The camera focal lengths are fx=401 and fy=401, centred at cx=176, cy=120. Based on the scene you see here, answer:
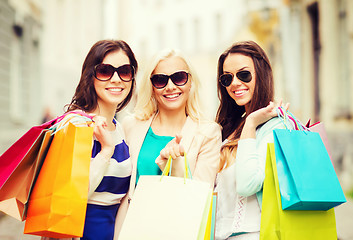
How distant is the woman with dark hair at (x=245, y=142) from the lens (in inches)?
88.8

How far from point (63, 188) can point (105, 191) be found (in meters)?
0.49

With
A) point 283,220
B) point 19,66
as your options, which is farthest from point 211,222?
point 19,66

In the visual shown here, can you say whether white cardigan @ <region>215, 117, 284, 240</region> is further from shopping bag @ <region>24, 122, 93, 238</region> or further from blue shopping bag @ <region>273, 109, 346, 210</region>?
shopping bag @ <region>24, 122, 93, 238</region>

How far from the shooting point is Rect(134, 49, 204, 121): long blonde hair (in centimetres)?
286

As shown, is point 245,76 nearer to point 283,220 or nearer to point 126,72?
point 126,72

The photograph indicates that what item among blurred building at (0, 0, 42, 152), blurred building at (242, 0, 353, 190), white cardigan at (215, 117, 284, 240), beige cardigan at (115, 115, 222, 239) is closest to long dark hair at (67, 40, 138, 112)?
beige cardigan at (115, 115, 222, 239)

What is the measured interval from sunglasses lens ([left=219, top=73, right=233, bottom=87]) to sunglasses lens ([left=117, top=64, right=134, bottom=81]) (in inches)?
24.4

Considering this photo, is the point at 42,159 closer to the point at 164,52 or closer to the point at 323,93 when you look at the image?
the point at 164,52

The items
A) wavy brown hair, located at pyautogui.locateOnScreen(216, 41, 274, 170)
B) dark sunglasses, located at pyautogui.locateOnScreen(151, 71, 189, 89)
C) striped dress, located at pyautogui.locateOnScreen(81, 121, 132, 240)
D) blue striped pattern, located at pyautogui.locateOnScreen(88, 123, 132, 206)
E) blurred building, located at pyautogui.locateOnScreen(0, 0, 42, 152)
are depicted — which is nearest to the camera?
striped dress, located at pyautogui.locateOnScreen(81, 121, 132, 240)

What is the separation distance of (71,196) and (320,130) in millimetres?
1502

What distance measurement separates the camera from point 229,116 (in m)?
3.00

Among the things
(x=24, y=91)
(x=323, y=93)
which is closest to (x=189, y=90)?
(x=24, y=91)

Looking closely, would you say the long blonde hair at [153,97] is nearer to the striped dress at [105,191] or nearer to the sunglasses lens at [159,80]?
the sunglasses lens at [159,80]

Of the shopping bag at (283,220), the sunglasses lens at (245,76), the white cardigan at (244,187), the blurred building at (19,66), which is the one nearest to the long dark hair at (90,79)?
the sunglasses lens at (245,76)
